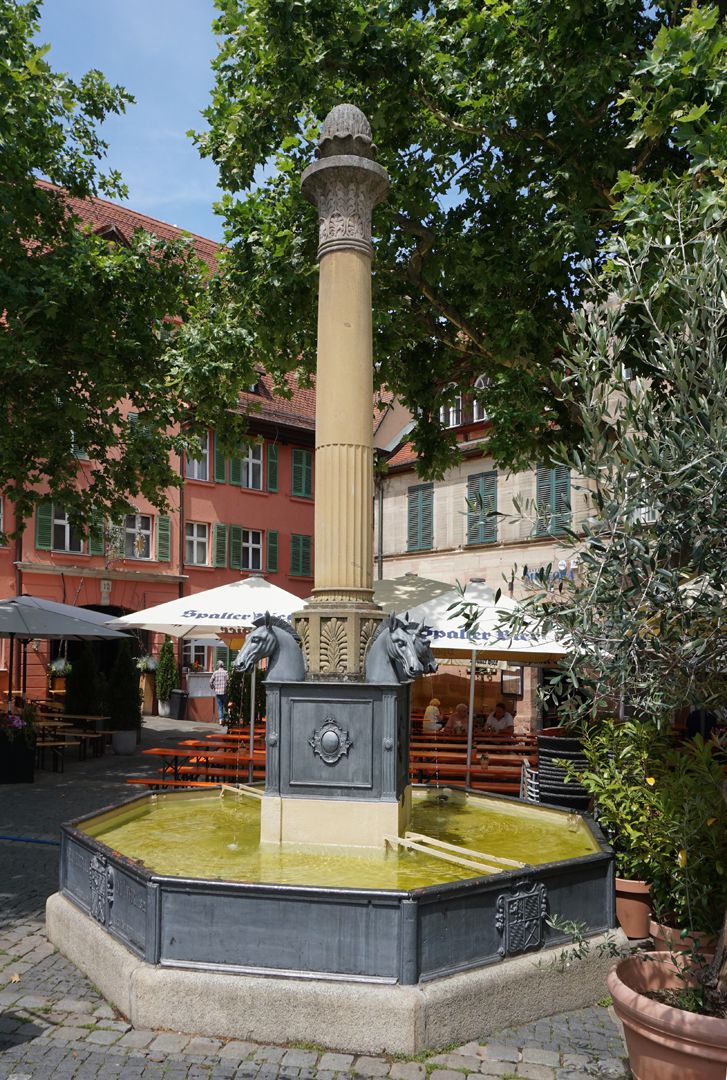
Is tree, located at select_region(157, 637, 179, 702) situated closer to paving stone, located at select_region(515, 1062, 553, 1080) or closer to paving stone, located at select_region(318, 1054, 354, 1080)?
paving stone, located at select_region(318, 1054, 354, 1080)

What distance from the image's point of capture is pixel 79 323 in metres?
15.6

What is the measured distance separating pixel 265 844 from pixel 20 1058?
2.70 meters

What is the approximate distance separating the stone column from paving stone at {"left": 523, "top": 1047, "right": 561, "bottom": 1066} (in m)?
3.17

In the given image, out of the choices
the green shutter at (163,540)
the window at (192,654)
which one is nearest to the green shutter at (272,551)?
the window at (192,654)

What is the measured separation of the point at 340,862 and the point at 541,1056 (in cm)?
222

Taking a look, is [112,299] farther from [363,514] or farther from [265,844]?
[265,844]

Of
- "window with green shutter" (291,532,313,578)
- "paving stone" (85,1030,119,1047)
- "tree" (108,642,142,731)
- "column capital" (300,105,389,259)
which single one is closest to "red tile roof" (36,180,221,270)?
"window with green shutter" (291,532,313,578)

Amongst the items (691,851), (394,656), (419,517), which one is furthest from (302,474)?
(691,851)

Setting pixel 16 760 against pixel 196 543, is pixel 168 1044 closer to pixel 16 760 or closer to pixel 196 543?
pixel 16 760

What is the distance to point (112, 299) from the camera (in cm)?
1595

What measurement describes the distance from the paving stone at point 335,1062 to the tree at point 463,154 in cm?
803

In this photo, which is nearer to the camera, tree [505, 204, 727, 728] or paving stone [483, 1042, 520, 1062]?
tree [505, 204, 727, 728]

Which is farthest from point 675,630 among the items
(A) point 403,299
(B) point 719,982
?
(A) point 403,299

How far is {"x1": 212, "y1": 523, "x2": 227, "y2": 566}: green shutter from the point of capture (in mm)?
32625
